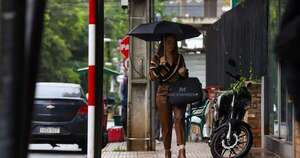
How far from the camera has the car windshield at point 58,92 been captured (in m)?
15.8

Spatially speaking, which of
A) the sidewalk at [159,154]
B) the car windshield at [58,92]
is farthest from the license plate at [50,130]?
the sidewalk at [159,154]

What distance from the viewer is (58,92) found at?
53.3ft

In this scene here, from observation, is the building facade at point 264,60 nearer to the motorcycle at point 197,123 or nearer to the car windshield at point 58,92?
the motorcycle at point 197,123

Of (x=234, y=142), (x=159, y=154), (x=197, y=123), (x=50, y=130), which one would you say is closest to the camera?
(x=234, y=142)

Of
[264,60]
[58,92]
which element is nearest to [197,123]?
[58,92]

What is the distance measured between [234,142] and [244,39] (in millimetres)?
2156

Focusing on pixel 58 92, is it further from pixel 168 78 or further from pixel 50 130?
pixel 168 78

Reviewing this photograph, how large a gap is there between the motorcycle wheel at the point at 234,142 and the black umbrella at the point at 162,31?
160 centimetres

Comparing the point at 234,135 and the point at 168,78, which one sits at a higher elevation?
the point at 168,78

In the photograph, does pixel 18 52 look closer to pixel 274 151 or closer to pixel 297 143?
pixel 297 143

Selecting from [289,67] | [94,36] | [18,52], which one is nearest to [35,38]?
[18,52]

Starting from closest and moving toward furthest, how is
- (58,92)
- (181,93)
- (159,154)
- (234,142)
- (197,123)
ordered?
(181,93), (234,142), (159,154), (58,92), (197,123)

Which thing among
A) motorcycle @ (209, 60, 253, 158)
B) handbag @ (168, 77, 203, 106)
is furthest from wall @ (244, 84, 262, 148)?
handbag @ (168, 77, 203, 106)

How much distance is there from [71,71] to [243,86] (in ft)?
176
